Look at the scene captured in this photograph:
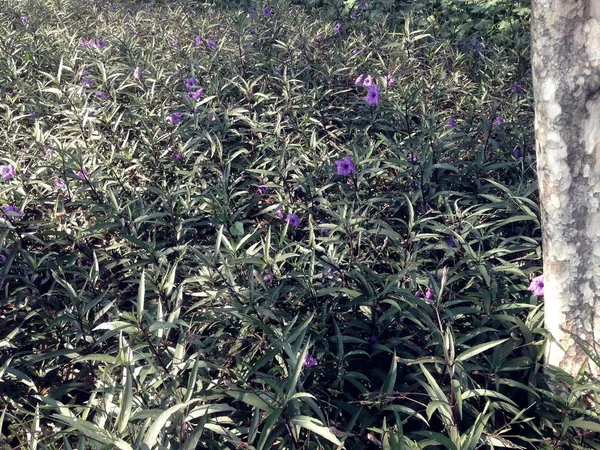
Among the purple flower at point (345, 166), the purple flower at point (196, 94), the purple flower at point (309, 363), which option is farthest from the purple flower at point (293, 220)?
the purple flower at point (196, 94)

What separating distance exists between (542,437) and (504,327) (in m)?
0.39

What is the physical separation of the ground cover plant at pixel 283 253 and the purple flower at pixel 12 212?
0.01 metres

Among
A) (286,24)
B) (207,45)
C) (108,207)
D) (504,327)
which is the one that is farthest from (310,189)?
(286,24)

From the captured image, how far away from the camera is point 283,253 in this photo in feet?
7.23

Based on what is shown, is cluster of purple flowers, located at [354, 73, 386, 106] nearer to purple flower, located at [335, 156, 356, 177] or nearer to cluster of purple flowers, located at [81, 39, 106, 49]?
purple flower, located at [335, 156, 356, 177]

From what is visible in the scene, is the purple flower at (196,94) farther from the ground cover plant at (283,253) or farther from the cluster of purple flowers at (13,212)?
the cluster of purple flowers at (13,212)

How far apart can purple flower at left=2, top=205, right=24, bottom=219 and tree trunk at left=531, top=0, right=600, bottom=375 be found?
2061 millimetres

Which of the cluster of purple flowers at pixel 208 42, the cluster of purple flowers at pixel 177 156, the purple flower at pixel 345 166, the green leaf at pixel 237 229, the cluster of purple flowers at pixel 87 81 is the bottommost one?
the green leaf at pixel 237 229

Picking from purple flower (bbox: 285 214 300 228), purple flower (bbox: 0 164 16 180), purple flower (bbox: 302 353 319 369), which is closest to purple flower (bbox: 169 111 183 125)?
purple flower (bbox: 0 164 16 180)

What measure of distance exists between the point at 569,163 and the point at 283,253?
1119 millimetres

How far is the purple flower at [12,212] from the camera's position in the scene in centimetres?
236

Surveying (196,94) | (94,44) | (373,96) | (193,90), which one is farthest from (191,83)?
(94,44)

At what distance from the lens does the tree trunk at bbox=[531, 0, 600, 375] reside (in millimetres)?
1321

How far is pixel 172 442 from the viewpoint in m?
1.43
